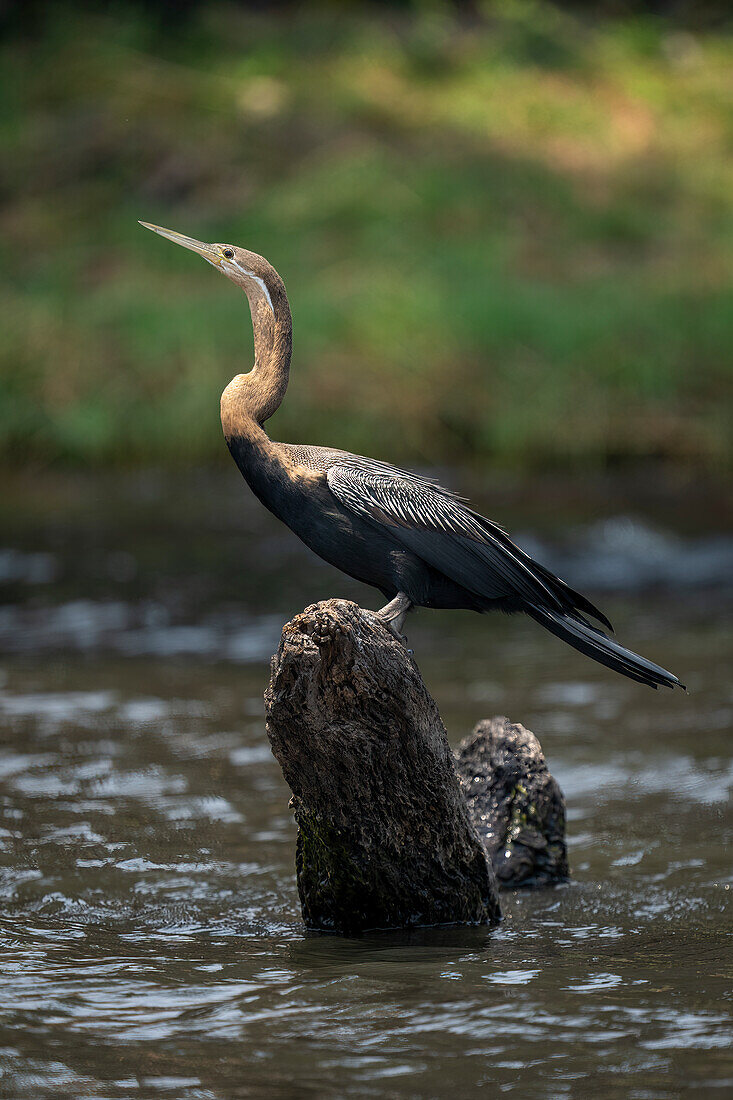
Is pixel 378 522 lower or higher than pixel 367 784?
higher

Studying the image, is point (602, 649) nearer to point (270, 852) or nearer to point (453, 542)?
point (453, 542)

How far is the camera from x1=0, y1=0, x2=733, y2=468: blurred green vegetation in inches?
527

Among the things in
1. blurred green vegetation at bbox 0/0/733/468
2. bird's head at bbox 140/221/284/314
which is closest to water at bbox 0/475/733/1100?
blurred green vegetation at bbox 0/0/733/468

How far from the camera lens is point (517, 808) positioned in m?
5.39

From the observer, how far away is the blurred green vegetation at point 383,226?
1338cm

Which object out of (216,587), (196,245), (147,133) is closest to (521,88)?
(147,133)

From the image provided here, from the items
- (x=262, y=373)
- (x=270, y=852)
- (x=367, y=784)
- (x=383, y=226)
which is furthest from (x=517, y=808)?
(x=383, y=226)

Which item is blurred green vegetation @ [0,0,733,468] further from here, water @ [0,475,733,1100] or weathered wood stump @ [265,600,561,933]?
weathered wood stump @ [265,600,561,933]

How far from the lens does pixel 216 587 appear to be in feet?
33.9

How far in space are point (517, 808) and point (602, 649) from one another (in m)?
1.28

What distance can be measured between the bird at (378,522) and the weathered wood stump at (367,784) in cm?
24

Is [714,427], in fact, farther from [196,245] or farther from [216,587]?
[196,245]

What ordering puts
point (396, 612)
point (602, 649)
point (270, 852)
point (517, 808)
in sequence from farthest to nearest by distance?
1. point (270, 852)
2. point (517, 808)
3. point (396, 612)
4. point (602, 649)

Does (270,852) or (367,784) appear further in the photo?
(270,852)
